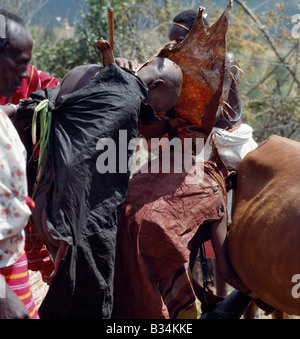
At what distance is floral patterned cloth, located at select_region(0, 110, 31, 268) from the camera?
5.57 feet

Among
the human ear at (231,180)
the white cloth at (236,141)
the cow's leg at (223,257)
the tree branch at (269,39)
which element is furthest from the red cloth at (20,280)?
the tree branch at (269,39)

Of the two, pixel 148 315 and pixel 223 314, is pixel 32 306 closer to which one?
pixel 148 315

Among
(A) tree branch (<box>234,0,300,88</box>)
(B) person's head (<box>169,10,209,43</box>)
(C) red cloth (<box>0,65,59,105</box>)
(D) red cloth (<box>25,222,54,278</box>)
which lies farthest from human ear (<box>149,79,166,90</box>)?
(A) tree branch (<box>234,0,300,88</box>)

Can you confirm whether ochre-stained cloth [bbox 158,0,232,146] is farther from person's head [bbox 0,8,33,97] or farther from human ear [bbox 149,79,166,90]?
person's head [bbox 0,8,33,97]

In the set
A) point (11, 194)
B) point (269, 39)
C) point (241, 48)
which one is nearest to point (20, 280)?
point (11, 194)

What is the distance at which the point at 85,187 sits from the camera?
2.14m

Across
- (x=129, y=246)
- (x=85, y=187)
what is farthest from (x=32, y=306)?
(x=129, y=246)

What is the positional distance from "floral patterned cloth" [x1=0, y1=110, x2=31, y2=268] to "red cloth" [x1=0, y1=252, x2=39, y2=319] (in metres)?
0.08

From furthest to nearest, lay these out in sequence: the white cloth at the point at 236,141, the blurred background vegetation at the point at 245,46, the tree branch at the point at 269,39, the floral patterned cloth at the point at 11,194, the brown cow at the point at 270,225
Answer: the blurred background vegetation at the point at 245,46, the tree branch at the point at 269,39, the white cloth at the point at 236,141, the brown cow at the point at 270,225, the floral patterned cloth at the point at 11,194

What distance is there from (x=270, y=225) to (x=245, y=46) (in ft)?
15.4

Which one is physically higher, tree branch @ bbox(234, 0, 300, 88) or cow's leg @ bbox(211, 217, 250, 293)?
tree branch @ bbox(234, 0, 300, 88)

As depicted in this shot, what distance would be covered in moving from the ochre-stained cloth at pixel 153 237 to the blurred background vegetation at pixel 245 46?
3.46 meters

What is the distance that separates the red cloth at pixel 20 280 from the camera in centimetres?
183

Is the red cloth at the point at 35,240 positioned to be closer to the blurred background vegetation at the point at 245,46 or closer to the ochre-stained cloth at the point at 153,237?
the ochre-stained cloth at the point at 153,237
